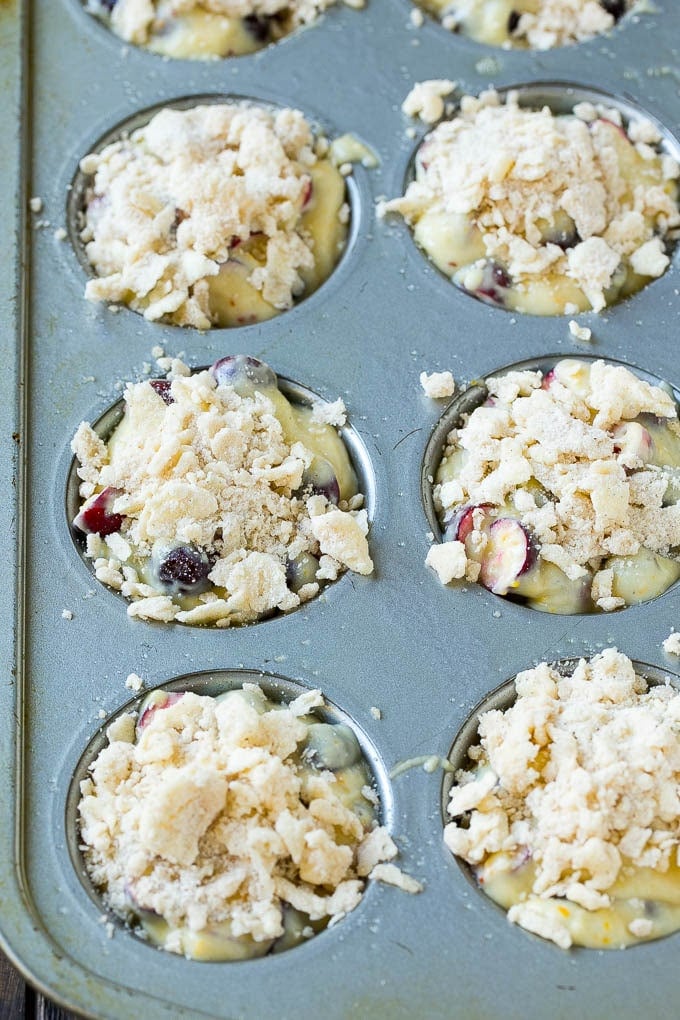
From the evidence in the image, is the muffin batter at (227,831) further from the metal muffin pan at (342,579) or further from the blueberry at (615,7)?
the blueberry at (615,7)

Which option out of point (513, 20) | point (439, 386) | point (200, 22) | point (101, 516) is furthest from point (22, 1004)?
point (513, 20)

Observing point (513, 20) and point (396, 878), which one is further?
point (513, 20)

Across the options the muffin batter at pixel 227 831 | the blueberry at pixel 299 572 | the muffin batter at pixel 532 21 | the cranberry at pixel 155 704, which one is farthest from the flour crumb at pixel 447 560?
the muffin batter at pixel 532 21

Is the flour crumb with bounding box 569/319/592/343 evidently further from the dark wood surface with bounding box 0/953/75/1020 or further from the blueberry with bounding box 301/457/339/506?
the dark wood surface with bounding box 0/953/75/1020

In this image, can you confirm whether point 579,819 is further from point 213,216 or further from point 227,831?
point 213,216

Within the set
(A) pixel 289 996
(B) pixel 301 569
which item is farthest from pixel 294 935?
(B) pixel 301 569

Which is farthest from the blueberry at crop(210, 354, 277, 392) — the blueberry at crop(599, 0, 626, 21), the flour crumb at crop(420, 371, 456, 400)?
Answer: the blueberry at crop(599, 0, 626, 21)
